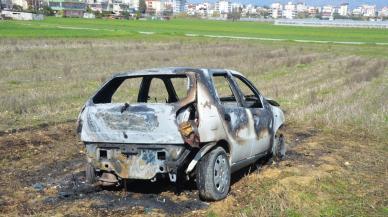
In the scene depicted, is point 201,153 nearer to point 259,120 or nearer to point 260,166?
point 259,120

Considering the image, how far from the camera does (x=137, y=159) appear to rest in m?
6.47

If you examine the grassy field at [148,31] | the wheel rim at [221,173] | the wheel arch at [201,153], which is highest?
the wheel arch at [201,153]

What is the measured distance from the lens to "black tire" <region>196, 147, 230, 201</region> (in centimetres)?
640

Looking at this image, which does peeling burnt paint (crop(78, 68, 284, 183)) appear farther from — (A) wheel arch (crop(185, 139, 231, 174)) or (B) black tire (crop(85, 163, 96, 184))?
(B) black tire (crop(85, 163, 96, 184))

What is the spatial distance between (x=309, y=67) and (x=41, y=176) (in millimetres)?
22971

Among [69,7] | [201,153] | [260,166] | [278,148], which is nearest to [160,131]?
[201,153]

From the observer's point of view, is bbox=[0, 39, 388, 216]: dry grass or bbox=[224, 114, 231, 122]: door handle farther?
bbox=[224, 114, 231, 122]: door handle

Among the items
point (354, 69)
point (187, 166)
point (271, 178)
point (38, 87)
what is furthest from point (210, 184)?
point (354, 69)

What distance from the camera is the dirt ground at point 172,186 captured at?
20.8 feet

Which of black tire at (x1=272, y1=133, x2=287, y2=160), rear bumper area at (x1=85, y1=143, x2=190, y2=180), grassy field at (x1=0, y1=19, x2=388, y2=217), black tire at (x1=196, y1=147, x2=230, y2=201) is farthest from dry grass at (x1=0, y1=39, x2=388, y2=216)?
rear bumper area at (x1=85, y1=143, x2=190, y2=180)

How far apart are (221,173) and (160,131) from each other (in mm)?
984

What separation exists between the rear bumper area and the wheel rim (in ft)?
1.41

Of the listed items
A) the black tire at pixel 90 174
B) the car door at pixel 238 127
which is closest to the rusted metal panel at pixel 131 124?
the black tire at pixel 90 174

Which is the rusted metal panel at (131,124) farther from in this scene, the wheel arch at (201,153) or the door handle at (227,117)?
the door handle at (227,117)
